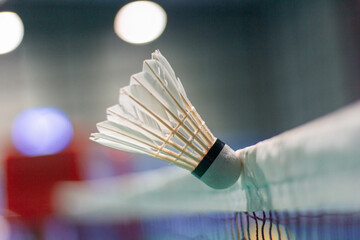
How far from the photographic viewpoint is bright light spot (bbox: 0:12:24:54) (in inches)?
268

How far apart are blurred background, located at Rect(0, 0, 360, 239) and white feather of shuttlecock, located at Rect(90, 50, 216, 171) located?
5.47m

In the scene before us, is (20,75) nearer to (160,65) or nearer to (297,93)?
(297,93)

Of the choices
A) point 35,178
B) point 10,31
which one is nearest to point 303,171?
point 35,178

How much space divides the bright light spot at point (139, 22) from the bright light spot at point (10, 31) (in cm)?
131

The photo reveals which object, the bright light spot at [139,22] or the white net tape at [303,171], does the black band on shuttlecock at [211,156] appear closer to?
the white net tape at [303,171]

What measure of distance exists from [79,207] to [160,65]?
2.79m

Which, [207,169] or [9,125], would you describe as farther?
[9,125]

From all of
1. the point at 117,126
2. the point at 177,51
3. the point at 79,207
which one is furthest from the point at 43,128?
the point at 117,126

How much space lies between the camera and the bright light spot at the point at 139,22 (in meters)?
6.99

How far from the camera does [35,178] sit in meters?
5.45

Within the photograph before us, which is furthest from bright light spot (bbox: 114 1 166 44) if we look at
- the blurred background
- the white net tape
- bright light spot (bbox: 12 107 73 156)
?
the white net tape

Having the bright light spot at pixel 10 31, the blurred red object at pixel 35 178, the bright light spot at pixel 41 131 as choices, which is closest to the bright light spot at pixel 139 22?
the bright light spot at pixel 10 31

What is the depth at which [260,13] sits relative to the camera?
7.75 meters

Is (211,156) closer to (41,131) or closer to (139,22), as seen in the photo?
(41,131)
